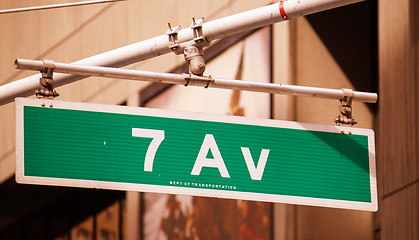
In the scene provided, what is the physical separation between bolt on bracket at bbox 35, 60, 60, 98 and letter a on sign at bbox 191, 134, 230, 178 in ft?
3.26

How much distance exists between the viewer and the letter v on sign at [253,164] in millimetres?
6320

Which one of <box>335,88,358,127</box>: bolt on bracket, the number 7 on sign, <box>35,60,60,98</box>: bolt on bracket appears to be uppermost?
<box>35,60,60,98</box>: bolt on bracket

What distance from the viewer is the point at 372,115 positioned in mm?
14219

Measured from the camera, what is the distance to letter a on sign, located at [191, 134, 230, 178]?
20.4 feet

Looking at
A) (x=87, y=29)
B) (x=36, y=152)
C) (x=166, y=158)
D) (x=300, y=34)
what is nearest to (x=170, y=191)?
(x=166, y=158)

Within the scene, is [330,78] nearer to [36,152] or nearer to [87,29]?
[87,29]

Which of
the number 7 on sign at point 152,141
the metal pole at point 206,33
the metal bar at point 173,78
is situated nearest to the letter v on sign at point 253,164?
the metal bar at point 173,78

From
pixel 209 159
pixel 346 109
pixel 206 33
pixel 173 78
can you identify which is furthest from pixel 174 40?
pixel 346 109

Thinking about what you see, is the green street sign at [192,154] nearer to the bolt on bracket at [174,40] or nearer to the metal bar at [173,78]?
the metal bar at [173,78]

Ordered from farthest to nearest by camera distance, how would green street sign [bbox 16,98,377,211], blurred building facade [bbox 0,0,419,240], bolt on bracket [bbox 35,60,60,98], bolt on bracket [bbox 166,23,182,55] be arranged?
blurred building facade [bbox 0,0,419,240] → bolt on bracket [bbox 166,23,182,55] → bolt on bracket [bbox 35,60,60,98] → green street sign [bbox 16,98,377,211]

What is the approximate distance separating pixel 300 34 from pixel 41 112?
28.1 ft

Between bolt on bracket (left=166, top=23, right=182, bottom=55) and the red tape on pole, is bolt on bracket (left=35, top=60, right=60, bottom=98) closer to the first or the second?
bolt on bracket (left=166, top=23, right=182, bottom=55)

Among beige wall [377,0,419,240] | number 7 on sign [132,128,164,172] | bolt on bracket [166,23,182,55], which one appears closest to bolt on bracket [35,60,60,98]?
number 7 on sign [132,128,164,172]

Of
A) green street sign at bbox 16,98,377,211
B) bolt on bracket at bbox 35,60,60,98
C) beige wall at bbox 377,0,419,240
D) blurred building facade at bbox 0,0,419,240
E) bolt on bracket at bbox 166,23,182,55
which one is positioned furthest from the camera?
blurred building facade at bbox 0,0,419,240
